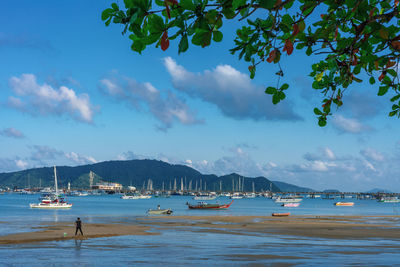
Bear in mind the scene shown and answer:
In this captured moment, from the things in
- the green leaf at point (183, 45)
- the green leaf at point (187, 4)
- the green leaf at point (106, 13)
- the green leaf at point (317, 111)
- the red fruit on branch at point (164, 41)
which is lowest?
the green leaf at point (317, 111)

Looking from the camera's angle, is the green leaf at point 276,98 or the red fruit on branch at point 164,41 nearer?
the red fruit on branch at point 164,41

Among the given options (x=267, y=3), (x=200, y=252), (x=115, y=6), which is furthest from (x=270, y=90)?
(x=200, y=252)

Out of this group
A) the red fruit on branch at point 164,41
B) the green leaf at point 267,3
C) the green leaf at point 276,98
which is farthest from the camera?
the green leaf at point 276,98

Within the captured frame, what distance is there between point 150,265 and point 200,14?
23475 millimetres

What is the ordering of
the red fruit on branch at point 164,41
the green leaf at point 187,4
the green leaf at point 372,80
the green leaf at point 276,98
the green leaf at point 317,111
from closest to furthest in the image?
the green leaf at point 187,4, the red fruit on branch at point 164,41, the green leaf at point 276,98, the green leaf at point 317,111, the green leaf at point 372,80

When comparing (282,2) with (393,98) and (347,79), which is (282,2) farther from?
(393,98)

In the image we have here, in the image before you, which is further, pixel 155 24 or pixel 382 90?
pixel 382 90

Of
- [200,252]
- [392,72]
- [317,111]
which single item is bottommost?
[200,252]

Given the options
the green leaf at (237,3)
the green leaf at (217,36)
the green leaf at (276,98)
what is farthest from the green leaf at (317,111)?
the green leaf at (237,3)

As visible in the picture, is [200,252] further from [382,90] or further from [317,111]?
[382,90]

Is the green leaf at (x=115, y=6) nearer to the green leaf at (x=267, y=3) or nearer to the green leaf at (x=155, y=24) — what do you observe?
the green leaf at (x=155, y=24)

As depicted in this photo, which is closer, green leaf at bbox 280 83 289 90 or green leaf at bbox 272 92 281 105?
green leaf at bbox 280 83 289 90

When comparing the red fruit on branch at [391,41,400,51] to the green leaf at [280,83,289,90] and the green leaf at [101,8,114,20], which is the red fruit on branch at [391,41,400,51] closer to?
the green leaf at [280,83,289,90]

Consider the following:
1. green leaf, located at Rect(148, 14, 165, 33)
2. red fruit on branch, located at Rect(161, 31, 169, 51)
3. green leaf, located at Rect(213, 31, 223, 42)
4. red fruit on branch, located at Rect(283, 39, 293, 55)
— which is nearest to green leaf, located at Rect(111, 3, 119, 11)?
green leaf, located at Rect(148, 14, 165, 33)
